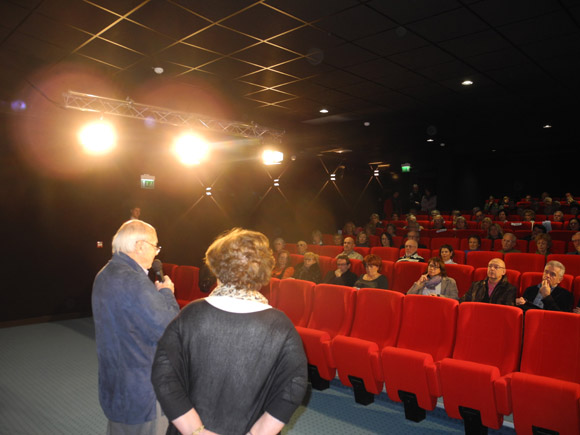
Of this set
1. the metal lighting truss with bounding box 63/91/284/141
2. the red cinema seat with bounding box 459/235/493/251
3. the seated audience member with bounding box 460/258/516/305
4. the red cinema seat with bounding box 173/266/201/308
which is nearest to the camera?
the seated audience member with bounding box 460/258/516/305

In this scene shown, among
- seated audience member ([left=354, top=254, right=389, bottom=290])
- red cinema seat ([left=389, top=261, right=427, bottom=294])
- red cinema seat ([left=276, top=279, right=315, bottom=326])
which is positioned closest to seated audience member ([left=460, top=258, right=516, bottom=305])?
seated audience member ([left=354, top=254, right=389, bottom=290])

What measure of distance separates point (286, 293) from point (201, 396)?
10.4ft

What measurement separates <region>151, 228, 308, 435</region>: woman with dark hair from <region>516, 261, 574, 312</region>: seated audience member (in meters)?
3.06

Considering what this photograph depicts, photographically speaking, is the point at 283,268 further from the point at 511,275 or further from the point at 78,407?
the point at 78,407

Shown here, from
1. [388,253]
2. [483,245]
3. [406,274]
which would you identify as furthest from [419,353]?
[483,245]

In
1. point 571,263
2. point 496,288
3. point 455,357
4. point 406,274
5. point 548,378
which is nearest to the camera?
point 548,378

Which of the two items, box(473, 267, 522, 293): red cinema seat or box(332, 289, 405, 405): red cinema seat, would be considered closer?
box(332, 289, 405, 405): red cinema seat

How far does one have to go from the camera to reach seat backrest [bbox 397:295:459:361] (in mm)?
3250

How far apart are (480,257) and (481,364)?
318cm

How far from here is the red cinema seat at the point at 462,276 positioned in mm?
4738

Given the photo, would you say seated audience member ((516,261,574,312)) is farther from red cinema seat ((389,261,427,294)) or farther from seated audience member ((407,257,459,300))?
red cinema seat ((389,261,427,294))

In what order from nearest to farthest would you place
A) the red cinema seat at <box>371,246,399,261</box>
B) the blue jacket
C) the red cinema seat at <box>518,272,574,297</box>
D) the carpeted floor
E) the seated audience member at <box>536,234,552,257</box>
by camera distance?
the blue jacket < the carpeted floor < the red cinema seat at <box>518,272,574,297</box> < the seated audience member at <box>536,234,552,257</box> < the red cinema seat at <box>371,246,399,261</box>

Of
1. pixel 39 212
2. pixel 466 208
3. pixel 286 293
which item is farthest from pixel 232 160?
pixel 466 208

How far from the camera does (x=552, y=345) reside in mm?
2807
